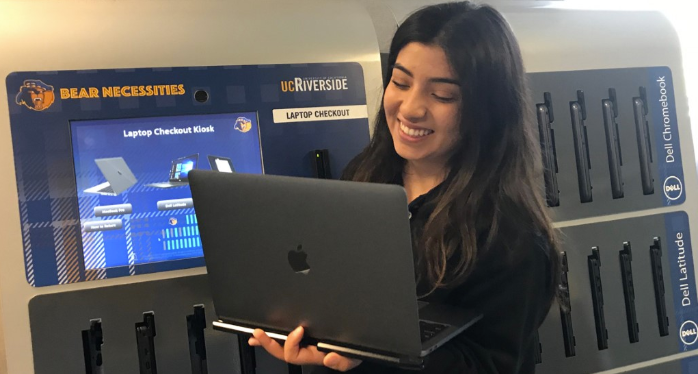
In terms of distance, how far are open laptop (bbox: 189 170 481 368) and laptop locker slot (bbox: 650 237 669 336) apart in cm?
87

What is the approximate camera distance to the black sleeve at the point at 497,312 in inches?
42.8

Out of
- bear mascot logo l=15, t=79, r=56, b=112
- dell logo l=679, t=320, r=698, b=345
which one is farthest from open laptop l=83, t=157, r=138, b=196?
dell logo l=679, t=320, r=698, b=345

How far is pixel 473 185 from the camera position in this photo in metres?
1.20

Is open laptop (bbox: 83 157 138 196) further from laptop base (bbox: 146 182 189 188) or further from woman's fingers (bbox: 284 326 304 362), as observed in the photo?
woman's fingers (bbox: 284 326 304 362)

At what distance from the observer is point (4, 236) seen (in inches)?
47.0

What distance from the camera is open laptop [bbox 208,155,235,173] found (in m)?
1.33

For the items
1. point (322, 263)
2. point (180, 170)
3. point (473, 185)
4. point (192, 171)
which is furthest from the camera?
point (180, 170)

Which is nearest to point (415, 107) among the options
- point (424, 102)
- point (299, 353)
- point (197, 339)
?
point (424, 102)

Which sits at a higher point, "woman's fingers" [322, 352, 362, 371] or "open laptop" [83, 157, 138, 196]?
"open laptop" [83, 157, 138, 196]

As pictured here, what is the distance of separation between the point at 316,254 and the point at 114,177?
516 mm

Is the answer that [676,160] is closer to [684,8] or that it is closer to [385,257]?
[684,8]

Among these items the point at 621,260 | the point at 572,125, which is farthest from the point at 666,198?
the point at 572,125

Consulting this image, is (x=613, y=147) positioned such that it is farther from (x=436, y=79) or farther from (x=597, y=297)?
(x=436, y=79)

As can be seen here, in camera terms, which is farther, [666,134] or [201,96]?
[666,134]
